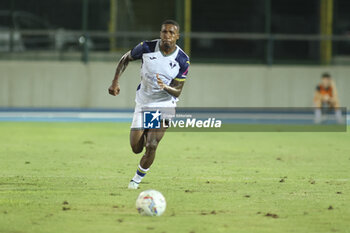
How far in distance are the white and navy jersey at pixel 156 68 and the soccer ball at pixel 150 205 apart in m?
2.01

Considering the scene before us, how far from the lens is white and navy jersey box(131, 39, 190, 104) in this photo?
884 cm

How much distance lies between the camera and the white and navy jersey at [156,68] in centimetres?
884

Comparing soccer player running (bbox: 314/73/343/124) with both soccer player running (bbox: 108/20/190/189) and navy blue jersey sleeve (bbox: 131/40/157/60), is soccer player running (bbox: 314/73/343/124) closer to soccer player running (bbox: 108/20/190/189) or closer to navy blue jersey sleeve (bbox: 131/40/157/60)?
soccer player running (bbox: 108/20/190/189)

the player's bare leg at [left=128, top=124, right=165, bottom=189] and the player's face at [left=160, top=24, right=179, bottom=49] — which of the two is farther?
the player's bare leg at [left=128, top=124, right=165, bottom=189]

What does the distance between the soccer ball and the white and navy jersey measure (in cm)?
201

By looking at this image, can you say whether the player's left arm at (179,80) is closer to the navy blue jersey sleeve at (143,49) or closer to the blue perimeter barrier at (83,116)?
the navy blue jersey sleeve at (143,49)

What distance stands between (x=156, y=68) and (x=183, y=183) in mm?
1788

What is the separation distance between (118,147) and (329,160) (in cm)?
442

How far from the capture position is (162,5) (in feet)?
84.8

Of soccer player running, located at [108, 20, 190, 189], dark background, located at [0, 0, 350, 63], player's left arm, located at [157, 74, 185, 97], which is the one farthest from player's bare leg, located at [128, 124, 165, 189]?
dark background, located at [0, 0, 350, 63]

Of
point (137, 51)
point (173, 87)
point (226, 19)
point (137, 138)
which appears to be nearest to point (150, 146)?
point (137, 138)

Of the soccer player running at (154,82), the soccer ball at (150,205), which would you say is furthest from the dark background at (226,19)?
the soccer ball at (150,205)

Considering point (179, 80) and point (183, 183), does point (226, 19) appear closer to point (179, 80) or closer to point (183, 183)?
point (183, 183)

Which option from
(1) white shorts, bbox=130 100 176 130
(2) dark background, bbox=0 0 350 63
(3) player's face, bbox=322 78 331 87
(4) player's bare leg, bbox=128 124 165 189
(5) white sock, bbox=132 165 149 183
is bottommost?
(5) white sock, bbox=132 165 149 183
